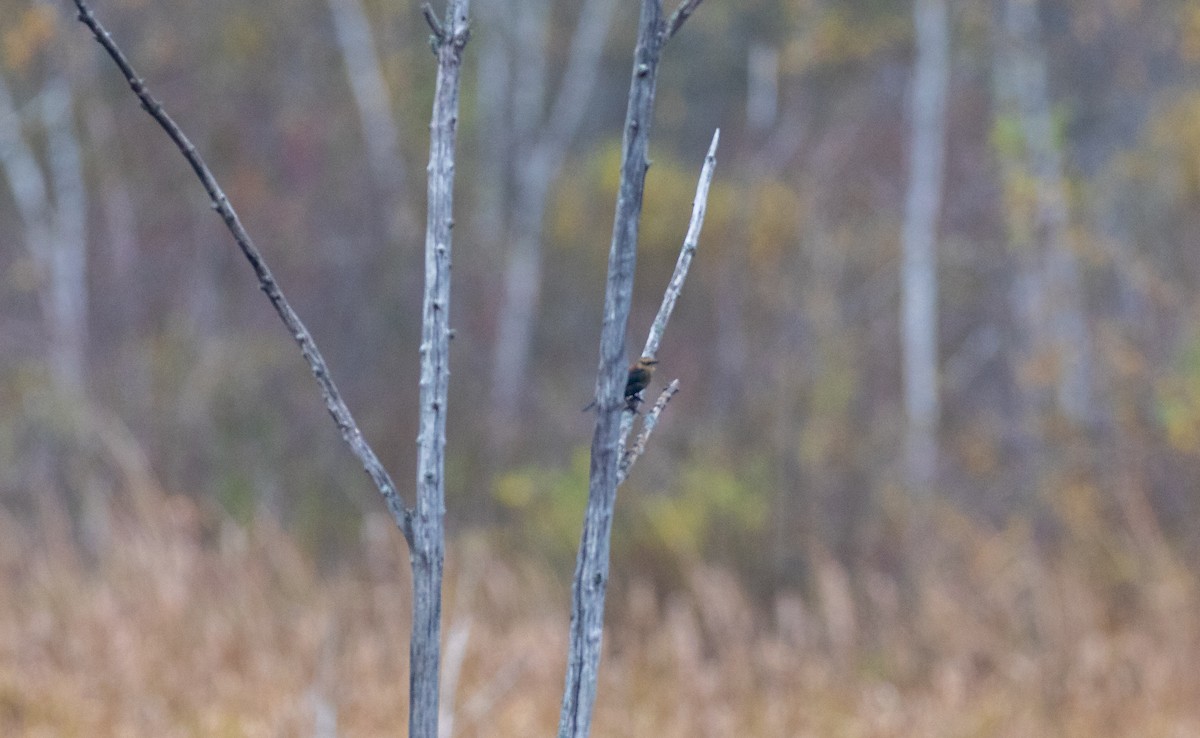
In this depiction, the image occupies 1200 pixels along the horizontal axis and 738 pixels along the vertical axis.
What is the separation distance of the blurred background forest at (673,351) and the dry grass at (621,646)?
2 centimetres

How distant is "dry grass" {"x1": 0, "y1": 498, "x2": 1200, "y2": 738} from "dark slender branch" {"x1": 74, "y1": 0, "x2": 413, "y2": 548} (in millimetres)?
2623

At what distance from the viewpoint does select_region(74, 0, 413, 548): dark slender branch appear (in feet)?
3.46

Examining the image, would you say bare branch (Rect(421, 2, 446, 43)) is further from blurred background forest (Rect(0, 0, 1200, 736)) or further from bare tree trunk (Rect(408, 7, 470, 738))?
blurred background forest (Rect(0, 0, 1200, 736))

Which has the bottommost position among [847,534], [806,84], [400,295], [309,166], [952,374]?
[847,534]

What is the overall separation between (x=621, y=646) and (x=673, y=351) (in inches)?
295

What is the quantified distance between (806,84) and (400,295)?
6490 mm

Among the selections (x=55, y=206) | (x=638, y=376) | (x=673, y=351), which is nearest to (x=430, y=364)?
(x=638, y=376)

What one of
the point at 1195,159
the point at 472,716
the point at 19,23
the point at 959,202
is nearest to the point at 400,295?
the point at 19,23

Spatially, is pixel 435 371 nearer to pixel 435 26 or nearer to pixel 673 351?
pixel 435 26

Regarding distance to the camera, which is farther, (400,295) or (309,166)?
(309,166)

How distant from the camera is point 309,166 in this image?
37.1ft

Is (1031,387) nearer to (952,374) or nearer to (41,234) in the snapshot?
(952,374)

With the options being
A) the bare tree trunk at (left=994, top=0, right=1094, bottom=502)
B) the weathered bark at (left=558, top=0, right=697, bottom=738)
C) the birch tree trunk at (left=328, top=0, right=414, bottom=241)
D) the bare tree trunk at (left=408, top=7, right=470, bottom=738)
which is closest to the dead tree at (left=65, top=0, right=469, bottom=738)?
the bare tree trunk at (left=408, top=7, right=470, bottom=738)

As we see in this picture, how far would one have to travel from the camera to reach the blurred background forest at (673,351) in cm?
463
